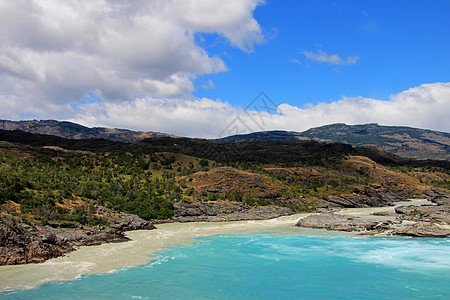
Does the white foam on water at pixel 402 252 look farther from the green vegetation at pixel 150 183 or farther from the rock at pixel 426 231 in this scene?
the green vegetation at pixel 150 183

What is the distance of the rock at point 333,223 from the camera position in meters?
35.8

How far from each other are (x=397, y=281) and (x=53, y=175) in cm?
4182

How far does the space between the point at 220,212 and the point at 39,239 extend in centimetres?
2724

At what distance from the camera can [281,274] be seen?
2055cm

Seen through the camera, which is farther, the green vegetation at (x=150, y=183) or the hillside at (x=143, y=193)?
the green vegetation at (x=150, y=183)

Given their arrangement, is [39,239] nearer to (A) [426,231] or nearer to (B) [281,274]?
(B) [281,274]

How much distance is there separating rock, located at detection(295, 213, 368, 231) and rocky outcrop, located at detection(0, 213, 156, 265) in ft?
72.9

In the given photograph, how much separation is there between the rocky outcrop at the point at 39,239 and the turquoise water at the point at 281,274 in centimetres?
529

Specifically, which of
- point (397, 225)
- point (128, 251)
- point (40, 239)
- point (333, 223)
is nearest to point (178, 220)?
point (128, 251)

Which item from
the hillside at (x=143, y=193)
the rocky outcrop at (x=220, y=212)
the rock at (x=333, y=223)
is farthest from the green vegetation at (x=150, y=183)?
the rock at (x=333, y=223)

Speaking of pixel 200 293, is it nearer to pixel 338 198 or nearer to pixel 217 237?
pixel 217 237

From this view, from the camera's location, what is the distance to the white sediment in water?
747 inches

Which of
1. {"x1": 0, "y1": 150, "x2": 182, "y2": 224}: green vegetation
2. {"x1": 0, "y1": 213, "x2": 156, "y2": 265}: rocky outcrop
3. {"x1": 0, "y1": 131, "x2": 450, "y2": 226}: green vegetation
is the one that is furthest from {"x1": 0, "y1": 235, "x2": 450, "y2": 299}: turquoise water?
{"x1": 0, "y1": 150, "x2": 182, "y2": 224}: green vegetation

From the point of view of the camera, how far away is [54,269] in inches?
799
